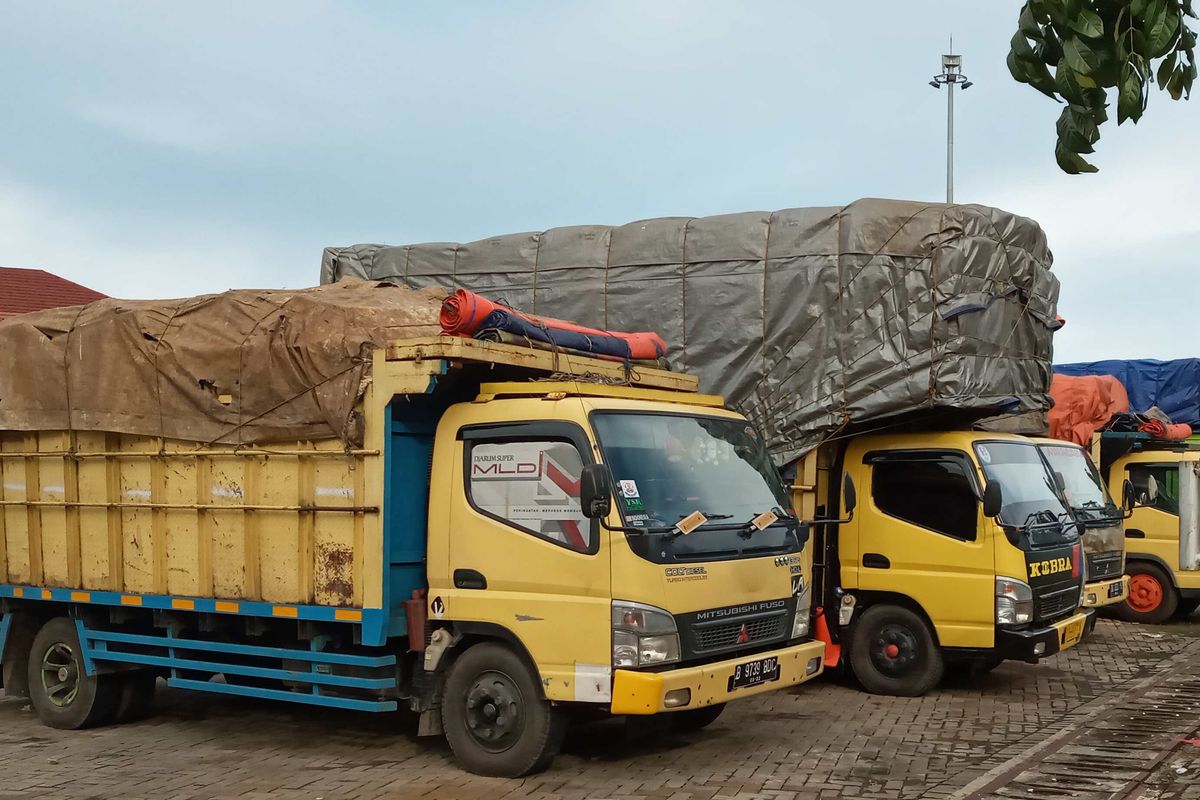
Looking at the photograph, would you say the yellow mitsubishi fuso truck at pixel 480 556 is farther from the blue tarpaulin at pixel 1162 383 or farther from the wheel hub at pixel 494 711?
the blue tarpaulin at pixel 1162 383

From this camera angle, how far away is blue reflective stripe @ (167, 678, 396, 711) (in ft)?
24.2

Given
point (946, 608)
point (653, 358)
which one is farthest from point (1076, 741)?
point (653, 358)

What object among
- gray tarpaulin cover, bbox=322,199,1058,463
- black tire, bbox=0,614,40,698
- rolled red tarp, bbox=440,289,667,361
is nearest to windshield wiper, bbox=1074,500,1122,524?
gray tarpaulin cover, bbox=322,199,1058,463

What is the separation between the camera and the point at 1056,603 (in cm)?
985

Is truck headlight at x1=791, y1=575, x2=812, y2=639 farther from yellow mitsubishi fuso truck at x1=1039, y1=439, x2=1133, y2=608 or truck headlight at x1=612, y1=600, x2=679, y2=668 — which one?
yellow mitsubishi fuso truck at x1=1039, y1=439, x2=1133, y2=608

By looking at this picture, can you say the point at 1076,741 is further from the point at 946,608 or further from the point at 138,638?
the point at 138,638

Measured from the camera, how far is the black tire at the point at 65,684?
890 centimetres

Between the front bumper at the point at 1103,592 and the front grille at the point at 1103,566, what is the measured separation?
62 mm

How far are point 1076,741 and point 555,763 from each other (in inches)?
141

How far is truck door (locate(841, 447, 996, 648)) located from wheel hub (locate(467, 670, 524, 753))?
4256mm

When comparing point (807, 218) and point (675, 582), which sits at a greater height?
point (807, 218)

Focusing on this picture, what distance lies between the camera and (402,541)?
735 cm

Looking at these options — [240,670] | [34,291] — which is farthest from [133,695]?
[34,291]

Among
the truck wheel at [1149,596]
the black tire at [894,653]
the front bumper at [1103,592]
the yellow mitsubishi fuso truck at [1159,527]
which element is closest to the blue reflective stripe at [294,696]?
the black tire at [894,653]
